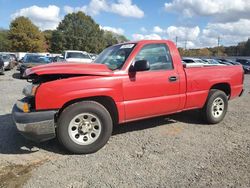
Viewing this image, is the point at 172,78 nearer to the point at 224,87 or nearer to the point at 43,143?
the point at 224,87

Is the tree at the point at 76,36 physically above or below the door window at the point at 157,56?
above

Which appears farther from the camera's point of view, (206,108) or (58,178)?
(206,108)

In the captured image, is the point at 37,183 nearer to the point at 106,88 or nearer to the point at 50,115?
the point at 50,115

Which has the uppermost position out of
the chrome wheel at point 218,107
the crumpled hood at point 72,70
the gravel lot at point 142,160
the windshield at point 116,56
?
the windshield at point 116,56

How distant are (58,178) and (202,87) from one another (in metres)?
3.63

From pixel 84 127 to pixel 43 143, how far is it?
3.12 feet

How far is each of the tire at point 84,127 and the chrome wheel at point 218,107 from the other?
2772 mm

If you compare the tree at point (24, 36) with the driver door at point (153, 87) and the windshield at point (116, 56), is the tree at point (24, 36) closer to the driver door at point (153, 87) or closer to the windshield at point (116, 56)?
the windshield at point (116, 56)

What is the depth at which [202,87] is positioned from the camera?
632 centimetres

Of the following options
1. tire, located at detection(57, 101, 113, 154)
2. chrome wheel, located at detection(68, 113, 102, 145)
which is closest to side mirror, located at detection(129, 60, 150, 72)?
tire, located at detection(57, 101, 113, 154)

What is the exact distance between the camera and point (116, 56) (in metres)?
5.75

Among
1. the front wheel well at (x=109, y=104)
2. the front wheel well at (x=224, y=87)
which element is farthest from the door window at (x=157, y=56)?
the front wheel well at (x=224, y=87)

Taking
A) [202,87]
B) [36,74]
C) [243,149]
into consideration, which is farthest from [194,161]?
[36,74]

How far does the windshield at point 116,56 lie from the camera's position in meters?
5.45
